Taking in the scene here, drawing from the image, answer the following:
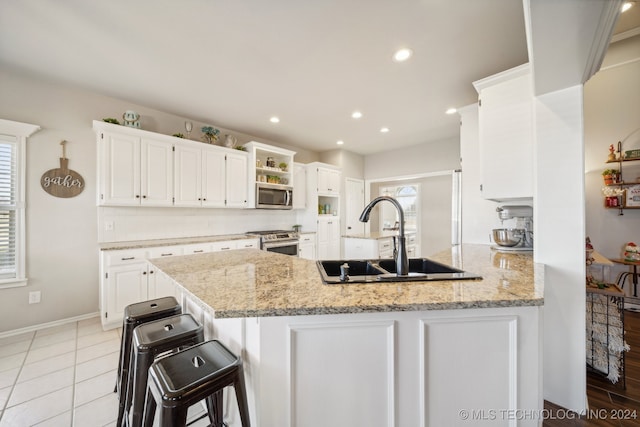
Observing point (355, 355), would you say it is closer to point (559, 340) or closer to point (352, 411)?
point (352, 411)

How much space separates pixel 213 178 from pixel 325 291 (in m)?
3.17

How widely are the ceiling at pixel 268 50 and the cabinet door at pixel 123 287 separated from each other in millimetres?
2039

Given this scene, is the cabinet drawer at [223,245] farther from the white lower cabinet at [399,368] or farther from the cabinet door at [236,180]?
the white lower cabinet at [399,368]

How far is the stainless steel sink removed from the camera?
1.21 meters

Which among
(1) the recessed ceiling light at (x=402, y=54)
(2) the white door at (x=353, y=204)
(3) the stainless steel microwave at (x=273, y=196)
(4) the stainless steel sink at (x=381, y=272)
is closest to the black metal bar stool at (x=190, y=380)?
(4) the stainless steel sink at (x=381, y=272)

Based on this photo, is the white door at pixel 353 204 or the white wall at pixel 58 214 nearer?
the white wall at pixel 58 214

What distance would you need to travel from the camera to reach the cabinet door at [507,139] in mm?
1895

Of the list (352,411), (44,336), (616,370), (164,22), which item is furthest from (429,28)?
(44,336)

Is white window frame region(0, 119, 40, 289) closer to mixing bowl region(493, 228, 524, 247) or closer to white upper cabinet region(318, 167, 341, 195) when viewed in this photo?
white upper cabinet region(318, 167, 341, 195)

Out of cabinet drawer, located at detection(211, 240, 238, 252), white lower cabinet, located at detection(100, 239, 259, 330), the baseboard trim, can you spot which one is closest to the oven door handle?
cabinet drawer, located at detection(211, 240, 238, 252)

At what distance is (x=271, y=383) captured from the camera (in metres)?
0.93

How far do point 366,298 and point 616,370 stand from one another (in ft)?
7.06

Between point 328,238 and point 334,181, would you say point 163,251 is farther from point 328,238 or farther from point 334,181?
point 334,181

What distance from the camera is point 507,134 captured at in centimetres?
199
